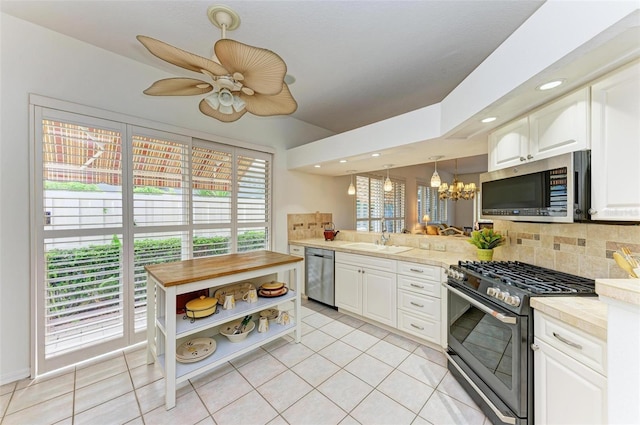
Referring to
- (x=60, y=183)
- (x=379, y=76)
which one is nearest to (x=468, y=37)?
(x=379, y=76)

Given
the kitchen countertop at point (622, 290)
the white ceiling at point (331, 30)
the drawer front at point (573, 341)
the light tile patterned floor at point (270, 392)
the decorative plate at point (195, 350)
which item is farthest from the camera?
the decorative plate at point (195, 350)

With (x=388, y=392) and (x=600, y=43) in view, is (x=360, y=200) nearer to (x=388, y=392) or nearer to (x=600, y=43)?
(x=388, y=392)

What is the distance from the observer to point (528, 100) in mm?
1451

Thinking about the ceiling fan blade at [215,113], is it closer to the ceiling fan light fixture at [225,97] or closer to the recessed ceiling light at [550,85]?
the ceiling fan light fixture at [225,97]

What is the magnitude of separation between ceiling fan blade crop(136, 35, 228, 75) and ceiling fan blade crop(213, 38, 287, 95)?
0.06 metres

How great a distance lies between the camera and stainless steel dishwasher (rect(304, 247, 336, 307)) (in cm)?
311

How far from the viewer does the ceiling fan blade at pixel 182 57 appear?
1128 millimetres

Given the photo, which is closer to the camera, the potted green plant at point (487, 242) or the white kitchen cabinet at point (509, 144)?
the white kitchen cabinet at point (509, 144)

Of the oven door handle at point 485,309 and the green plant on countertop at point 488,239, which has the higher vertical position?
the green plant on countertop at point 488,239

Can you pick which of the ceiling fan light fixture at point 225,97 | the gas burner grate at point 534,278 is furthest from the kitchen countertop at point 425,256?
the ceiling fan light fixture at point 225,97

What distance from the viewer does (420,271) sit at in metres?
2.29

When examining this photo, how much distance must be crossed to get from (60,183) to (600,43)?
3.45 m

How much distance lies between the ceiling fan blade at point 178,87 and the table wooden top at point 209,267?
3.97ft

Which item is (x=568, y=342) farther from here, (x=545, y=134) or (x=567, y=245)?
(x=545, y=134)
